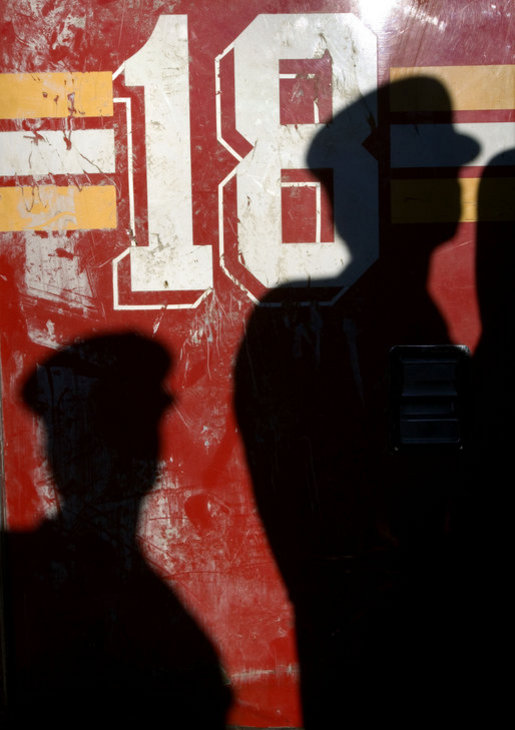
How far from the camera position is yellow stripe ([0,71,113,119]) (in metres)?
1.57

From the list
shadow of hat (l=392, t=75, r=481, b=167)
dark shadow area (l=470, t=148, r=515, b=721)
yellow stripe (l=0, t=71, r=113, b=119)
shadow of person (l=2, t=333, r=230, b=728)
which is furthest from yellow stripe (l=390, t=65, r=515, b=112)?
shadow of person (l=2, t=333, r=230, b=728)

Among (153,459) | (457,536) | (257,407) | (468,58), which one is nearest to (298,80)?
(468,58)

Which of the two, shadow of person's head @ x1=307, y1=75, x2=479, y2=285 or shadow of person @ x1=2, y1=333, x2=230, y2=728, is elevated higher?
shadow of person's head @ x1=307, y1=75, x2=479, y2=285

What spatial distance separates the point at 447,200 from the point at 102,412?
101 cm

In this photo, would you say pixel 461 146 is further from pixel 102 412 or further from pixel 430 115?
pixel 102 412

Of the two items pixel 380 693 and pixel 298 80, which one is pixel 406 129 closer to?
pixel 298 80

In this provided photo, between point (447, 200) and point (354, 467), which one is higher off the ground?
point (447, 200)

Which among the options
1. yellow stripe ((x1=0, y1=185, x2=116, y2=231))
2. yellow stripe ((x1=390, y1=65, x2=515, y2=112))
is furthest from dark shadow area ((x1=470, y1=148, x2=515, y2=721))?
yellow stripe ((x1=0, y1=185, x2=116, y2=231))

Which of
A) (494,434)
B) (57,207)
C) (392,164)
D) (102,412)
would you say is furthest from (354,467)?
(57,207)

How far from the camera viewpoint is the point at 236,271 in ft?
5.27

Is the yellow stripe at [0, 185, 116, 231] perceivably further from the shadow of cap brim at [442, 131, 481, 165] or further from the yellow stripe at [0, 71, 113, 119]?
the shadow of cap brim at [442, 131, 481, 165]

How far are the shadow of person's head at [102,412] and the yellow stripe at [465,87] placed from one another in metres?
0.87

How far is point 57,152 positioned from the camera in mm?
1583

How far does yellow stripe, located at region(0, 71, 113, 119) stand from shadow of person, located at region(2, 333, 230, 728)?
1.87 feet
